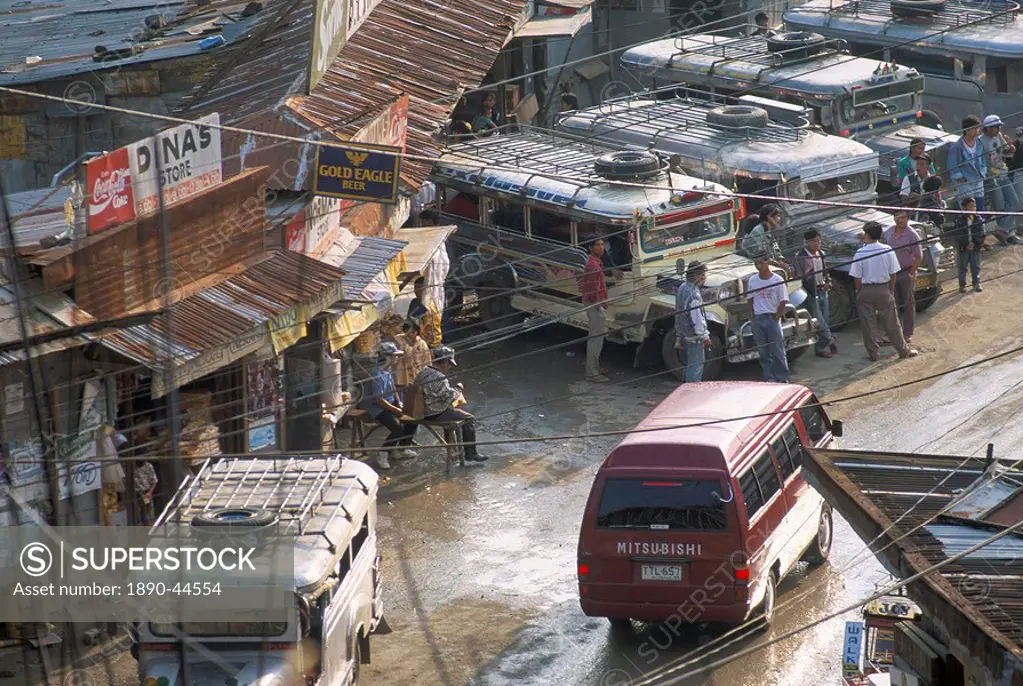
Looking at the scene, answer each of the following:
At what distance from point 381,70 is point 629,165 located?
366 centimetres

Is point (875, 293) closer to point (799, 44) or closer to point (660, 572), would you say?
point (799, 44)

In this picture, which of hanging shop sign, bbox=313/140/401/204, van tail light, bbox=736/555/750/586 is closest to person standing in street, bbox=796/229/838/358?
hanging shop sign, bbox=313/140/401/204

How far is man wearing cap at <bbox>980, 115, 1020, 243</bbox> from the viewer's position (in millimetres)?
21406

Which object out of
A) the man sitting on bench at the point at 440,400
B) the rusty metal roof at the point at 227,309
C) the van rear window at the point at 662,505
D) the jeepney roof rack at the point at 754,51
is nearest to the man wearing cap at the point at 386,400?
the man sitting on bench at the point at 440,400

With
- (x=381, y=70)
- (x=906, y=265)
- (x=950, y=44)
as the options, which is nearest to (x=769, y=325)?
(x=906, y=265)

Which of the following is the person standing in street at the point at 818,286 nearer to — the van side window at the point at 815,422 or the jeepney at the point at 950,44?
the van side window at the point at 815,422

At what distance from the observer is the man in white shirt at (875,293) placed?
715 inches

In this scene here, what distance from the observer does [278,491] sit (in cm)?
1143

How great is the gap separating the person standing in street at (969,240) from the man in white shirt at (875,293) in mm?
1657

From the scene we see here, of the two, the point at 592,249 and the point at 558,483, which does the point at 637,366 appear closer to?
the point at 592,249

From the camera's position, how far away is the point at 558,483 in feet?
51.6

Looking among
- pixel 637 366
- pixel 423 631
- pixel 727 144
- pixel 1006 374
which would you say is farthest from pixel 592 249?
pixel 423 631

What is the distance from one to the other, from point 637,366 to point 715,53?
6710 millimetres

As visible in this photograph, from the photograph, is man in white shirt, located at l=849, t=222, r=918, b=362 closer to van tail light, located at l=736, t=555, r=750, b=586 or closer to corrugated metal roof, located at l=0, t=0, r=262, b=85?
van tail light, located at l=736, t=555, r=750, b=586
